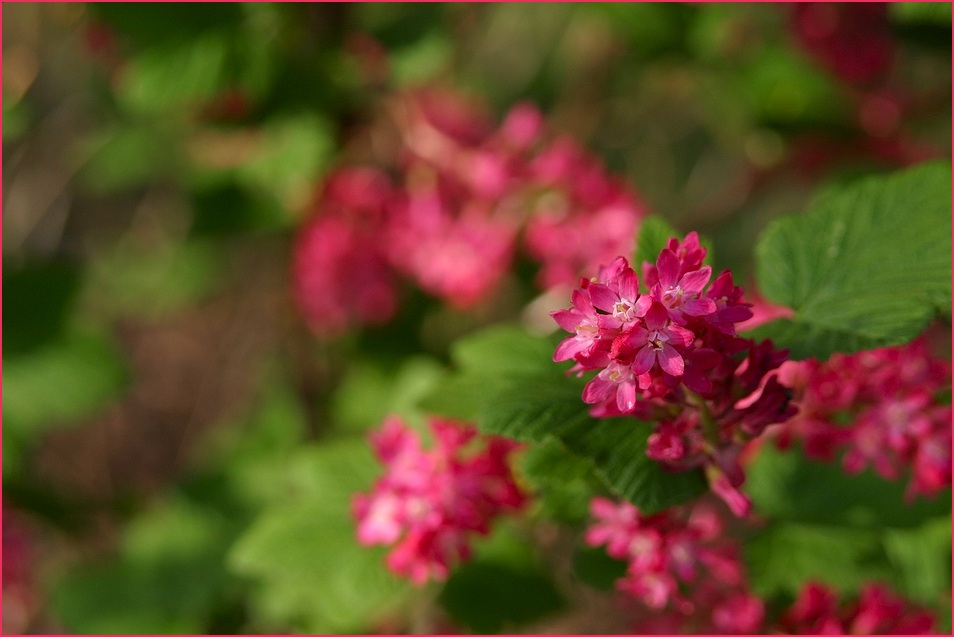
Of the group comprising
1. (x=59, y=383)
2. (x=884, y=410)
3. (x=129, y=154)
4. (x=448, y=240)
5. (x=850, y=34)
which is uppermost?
(x=129, y=154)

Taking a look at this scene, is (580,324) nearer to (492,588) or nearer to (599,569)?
(599,569)

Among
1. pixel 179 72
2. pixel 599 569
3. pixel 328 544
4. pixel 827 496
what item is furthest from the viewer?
pixel 179 72

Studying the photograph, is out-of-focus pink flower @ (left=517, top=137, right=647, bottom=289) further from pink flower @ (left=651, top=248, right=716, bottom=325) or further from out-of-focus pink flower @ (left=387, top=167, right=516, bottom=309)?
pink flower @ (left=651, top=248, right=716, bottom=325)

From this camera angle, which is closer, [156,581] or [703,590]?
[703,590]

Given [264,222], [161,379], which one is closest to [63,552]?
[161,379]

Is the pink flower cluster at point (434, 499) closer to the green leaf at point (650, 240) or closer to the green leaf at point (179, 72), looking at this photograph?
the green leaf at point (650, 240)

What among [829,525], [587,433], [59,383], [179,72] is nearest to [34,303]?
[59,383]

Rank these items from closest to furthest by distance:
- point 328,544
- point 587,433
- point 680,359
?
point 680,359 < point 587,433 < point 328,544

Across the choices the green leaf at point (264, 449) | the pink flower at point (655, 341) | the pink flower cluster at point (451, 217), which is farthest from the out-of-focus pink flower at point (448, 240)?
the pink flower at point (655, 341)

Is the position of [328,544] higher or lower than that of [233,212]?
lower
